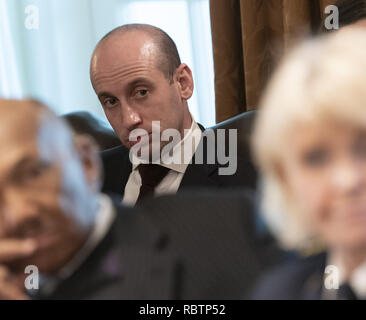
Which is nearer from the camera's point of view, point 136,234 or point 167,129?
point 136,234

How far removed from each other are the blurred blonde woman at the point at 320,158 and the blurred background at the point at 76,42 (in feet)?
3.53

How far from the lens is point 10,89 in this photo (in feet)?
5.39

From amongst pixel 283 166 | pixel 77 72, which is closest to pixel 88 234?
pixel 283 166

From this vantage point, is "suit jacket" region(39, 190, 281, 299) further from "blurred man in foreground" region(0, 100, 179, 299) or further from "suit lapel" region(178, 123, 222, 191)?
"suit lapel" region(178, 123, 222, 191)

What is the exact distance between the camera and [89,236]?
20.4 inches

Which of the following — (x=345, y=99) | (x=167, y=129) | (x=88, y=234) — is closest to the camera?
(x=345, y=99)

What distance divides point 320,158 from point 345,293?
0.13 meters

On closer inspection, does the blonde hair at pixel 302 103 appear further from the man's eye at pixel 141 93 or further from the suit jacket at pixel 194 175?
the man's eye at pixel 141 93

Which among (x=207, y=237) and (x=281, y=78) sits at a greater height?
(x=281, y=78)

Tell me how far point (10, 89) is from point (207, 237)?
1243mm

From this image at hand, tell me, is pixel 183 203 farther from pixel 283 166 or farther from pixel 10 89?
pixel 10 89

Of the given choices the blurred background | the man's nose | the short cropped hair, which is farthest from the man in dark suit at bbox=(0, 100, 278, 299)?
the blurred background

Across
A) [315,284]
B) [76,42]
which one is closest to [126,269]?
[315,284]

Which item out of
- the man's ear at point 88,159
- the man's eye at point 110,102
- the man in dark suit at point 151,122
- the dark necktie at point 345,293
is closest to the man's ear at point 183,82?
the man in dark suit at point 151,122
